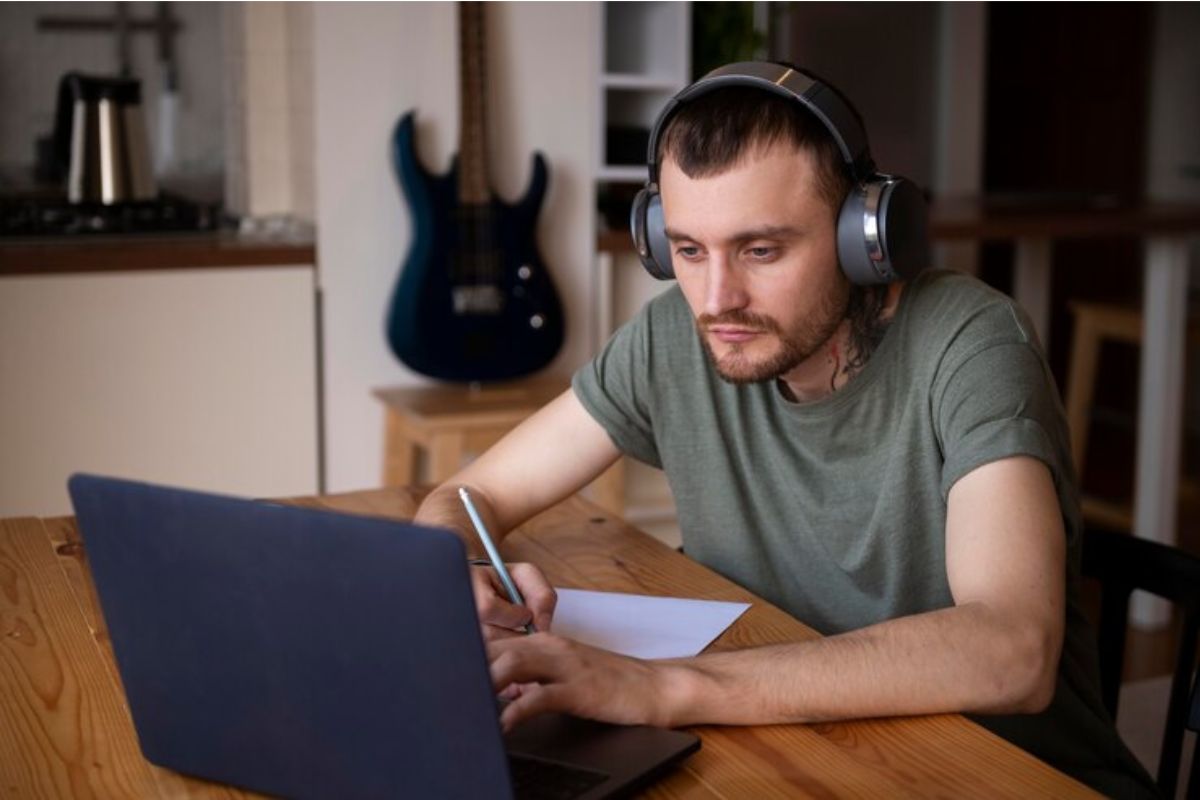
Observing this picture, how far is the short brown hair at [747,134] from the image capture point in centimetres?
145

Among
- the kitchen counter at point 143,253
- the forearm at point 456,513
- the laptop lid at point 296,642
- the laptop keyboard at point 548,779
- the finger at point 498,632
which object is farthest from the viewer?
the kitchen counter at point 143,253

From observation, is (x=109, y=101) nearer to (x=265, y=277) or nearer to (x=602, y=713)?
(x=265, y=277)

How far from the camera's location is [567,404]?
1.78m

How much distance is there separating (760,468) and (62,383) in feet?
5.75

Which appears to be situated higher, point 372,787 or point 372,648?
point 372,648

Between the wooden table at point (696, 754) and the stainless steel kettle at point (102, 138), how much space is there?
1850 mm

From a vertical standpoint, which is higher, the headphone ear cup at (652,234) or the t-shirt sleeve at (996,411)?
the headphone ear cup at (652,234)

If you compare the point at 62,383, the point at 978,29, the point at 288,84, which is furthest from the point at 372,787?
the point at 978,29

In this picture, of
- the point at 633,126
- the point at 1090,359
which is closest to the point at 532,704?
the point at 633,126

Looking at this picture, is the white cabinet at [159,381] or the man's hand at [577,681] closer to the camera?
the man's hand at [577,681]

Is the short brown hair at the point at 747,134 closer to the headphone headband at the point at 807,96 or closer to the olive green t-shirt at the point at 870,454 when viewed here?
the headphone headband at the point at 807,96

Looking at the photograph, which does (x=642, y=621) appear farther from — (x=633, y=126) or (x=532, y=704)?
(x=633, y=126)

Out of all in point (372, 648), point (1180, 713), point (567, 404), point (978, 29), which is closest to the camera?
point (372, 648)

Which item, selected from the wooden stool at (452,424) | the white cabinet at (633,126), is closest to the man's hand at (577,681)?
the wooden stool at (452,424)
